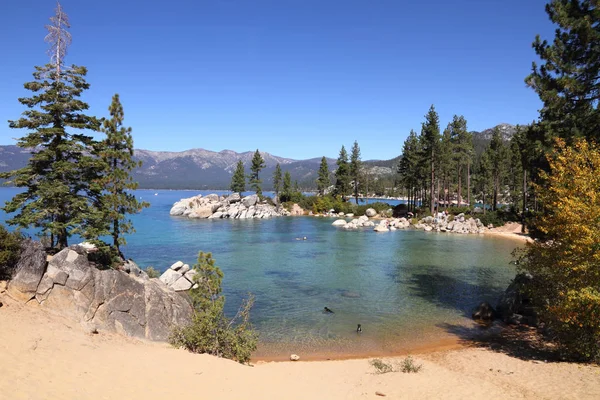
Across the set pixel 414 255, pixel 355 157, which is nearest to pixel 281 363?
pixel 414 255

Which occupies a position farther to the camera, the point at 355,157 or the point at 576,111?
the point at 355,157

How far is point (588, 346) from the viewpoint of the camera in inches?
540

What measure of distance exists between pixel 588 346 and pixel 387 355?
8.00 meters

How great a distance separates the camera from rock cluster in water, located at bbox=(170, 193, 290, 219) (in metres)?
86.9

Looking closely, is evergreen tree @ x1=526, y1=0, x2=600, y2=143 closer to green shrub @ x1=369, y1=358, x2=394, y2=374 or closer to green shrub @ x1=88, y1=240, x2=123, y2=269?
green shrub @ x1=369, y1=358, x2=394, y2=374

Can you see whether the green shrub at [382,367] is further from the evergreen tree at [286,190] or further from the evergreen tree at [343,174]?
the evergreen tree at [286,190]

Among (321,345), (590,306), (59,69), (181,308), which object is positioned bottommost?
(321,345)

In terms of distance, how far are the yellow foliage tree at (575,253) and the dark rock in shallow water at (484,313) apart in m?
6.60

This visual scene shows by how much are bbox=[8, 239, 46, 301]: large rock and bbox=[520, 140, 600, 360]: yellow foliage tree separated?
19964 millimetres

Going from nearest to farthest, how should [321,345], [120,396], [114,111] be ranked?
[120,396]
[321,345]
[114,111]

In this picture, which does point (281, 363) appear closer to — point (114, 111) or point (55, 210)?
point (55, 210)

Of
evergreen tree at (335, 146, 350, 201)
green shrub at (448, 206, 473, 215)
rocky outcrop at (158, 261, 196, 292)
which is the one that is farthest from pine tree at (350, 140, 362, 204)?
rocky outcrop at (158, 261, 196, 292)

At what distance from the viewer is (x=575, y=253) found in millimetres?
13570

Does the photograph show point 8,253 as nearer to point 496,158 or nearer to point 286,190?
point 496,158
